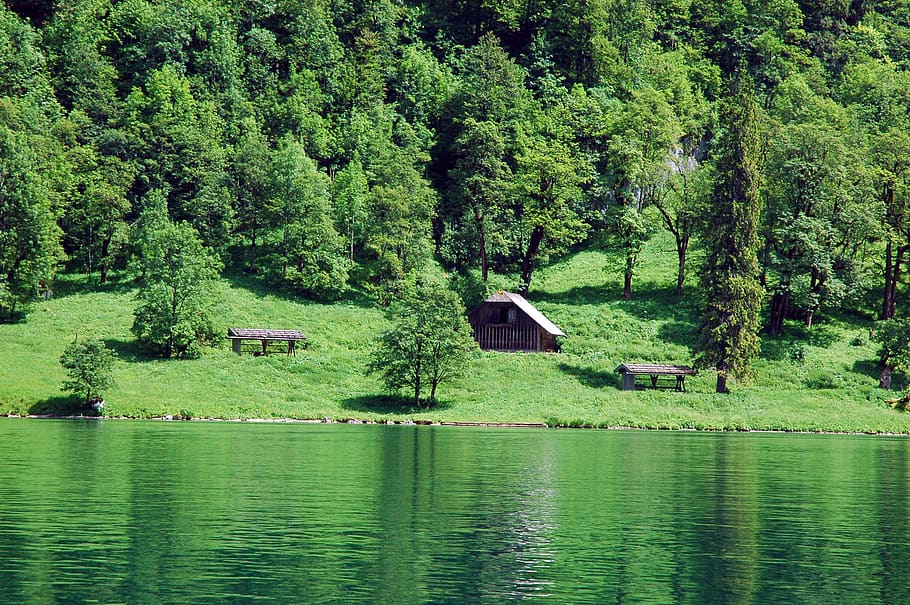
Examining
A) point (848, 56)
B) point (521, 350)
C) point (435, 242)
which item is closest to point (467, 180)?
point (435, 242)

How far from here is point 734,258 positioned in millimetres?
87250

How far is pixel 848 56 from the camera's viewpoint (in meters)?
160

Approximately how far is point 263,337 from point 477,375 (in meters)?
17.8

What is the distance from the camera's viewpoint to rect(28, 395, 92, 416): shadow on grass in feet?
232

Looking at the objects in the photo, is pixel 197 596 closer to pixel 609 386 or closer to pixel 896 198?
pixel 609 386

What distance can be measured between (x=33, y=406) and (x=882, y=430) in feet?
197

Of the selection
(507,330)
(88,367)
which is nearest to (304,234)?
(507,330)

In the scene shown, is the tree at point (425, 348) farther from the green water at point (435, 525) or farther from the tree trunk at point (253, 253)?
the tree trunk at point (253, 253)

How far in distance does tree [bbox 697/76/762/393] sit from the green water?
29.7 meters

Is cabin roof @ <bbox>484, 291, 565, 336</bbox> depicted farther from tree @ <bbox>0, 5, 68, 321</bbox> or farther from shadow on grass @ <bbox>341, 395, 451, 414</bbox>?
tree @ <bbox>0, 5, 68, 321</bbox>

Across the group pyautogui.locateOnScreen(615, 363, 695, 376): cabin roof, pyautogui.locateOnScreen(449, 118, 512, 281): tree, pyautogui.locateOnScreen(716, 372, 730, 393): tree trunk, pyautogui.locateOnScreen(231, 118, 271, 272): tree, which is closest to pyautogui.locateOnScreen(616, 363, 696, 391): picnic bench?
pyautogui.locateOnScreen(615, 363, 695, 376): cabin roof

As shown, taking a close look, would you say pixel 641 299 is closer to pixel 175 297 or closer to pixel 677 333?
pixel 677 333

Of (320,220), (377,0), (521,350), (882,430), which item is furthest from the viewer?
(377,0)

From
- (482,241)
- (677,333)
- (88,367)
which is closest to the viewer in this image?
(88,367)
